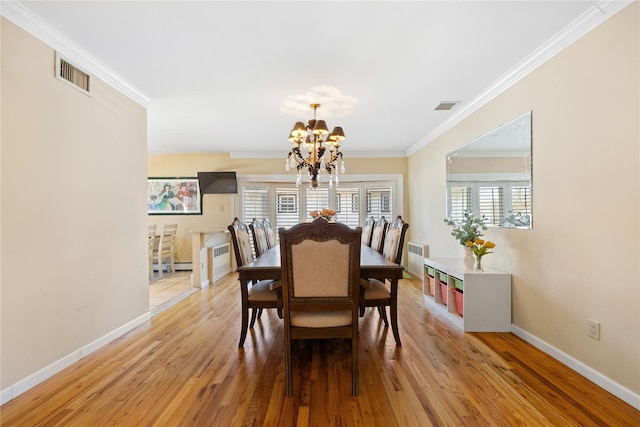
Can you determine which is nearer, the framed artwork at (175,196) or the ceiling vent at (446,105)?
the ceiling vent at (446,105)

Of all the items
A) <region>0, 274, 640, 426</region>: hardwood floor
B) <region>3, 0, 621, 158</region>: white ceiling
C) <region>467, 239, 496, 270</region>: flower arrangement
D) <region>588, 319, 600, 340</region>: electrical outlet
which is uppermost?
<region>3, 0, 621, 158</region>: white ceiling

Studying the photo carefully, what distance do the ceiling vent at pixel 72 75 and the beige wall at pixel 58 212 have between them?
0.05 metres

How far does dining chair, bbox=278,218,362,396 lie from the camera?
181 centimetres

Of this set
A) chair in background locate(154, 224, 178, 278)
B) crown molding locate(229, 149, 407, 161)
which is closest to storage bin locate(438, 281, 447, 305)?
crown molding locate(229, 149, 407, 161)

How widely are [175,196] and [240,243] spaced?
4174 millimetres

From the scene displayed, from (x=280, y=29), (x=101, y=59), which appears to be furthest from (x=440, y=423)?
(x=101, y=59)

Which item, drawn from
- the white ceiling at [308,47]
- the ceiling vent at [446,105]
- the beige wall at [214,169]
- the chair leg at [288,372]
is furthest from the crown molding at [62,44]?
the ceiling vent at [446,105]

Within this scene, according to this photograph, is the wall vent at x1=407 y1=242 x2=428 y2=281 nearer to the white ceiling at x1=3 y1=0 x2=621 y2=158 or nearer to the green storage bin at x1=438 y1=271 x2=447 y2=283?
the green storage bin at x1=438 y1=271 x2=447 y2=283

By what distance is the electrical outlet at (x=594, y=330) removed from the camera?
1963mm

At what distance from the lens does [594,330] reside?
6.52 ft

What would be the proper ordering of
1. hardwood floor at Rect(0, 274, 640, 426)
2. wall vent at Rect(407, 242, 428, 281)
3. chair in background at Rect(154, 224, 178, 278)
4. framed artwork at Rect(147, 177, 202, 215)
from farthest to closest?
framed artwork at Rect(147, 177, 202, 215)
chair in background at Rect(154, 224, 178, 278)
wall vent at Rect(407, 242, 428, 281)
hardwood floor at Rect(0, 274, 640, 426)

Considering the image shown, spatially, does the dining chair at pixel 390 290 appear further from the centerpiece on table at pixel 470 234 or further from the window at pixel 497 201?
the window at pixel 497 201

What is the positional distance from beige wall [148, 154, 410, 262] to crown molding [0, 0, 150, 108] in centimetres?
307

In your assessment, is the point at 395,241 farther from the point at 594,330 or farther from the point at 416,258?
the point at 416,258
